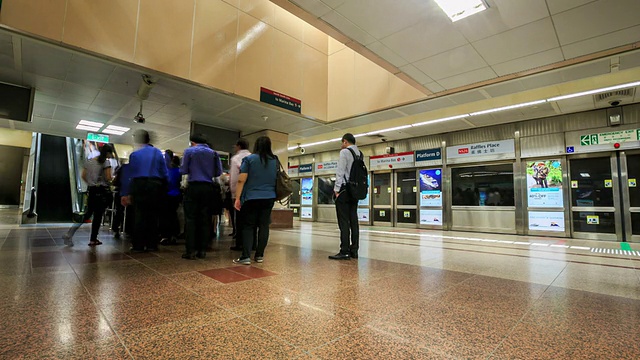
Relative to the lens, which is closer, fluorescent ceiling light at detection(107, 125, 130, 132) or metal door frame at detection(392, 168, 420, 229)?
fluorescent ceiling light at detection(107, 125, 130, 132)

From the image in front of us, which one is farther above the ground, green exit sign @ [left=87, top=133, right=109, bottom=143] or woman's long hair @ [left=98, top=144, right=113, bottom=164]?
green exit sign @ [left=87, top=133, right=109, bottom=143]

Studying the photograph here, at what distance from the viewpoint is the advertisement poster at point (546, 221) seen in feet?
25.6

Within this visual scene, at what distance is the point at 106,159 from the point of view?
4523 mm

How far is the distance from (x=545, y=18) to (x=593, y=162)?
562 centimetres

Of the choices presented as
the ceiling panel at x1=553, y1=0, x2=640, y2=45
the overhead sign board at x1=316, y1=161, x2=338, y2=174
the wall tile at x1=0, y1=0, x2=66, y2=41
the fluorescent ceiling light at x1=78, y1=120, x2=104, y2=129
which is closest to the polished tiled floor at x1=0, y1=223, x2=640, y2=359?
the wall tile at x1=0, y1=0, x2=66, y2=41

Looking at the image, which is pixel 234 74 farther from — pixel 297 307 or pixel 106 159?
pixel 297 307

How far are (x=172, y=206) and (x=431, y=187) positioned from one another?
26.3ft

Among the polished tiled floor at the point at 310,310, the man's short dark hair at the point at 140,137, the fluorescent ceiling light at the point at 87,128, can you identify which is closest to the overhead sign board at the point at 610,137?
the polished tiled floor at the point at 310,310

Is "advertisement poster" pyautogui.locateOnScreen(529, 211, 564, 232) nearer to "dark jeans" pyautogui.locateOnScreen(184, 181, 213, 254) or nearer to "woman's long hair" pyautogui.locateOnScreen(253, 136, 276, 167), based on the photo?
"woman's long hair" pyautogui.locateOnScreen(253, 136, 276, 167)

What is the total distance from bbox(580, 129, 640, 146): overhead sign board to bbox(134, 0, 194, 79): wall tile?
30.9ft

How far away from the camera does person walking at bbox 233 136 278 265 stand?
10.8 ft

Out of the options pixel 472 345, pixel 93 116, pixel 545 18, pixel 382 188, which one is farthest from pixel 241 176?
pixel 382 188

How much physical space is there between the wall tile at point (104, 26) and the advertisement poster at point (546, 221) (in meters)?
9.92

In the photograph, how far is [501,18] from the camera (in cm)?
398
